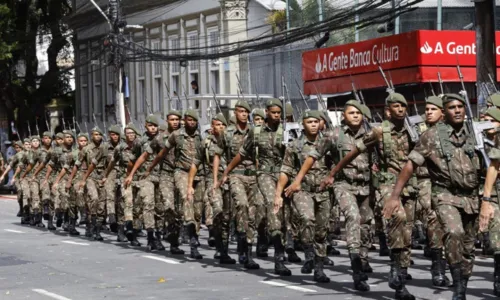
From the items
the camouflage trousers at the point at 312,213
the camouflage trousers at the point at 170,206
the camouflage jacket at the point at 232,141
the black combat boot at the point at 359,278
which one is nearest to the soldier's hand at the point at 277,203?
the camouflage trousers at the point at 312,213

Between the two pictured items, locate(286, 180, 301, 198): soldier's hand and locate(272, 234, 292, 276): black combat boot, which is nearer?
locate(286, 180, 301, 198): soldier's hand

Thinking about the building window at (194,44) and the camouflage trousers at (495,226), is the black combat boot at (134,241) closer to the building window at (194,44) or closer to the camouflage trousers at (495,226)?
the camouflage trousers at (495,226)

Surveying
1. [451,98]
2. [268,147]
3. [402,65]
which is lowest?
[268,147]

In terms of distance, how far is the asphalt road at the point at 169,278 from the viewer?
532 inches

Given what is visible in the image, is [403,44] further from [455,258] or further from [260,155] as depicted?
[455,258]

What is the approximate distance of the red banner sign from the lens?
25.9 meters

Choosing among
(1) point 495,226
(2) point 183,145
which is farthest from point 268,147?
(1) point 495,226

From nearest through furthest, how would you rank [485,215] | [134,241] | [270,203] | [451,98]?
[485,215]
[451,98]
[270,203]
[134,241]

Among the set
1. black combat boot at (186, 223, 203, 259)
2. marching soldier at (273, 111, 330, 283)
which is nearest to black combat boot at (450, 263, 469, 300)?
marching soldier at (273, 111, 330, 283)

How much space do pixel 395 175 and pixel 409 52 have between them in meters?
12.6

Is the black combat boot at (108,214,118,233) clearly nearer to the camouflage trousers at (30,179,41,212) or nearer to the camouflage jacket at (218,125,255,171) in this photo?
the camouflage trousers at (30,179,41,212)

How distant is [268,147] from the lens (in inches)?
625

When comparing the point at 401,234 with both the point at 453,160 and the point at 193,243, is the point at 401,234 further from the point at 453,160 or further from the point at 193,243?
the point at 193,243

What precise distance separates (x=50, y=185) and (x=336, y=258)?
9837 millimetres
